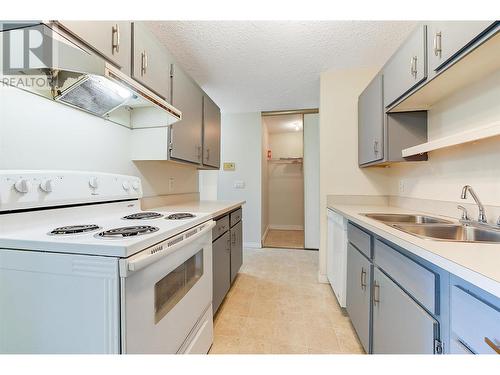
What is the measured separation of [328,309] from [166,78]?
2.31m

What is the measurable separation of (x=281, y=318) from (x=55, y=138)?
1.95 meters

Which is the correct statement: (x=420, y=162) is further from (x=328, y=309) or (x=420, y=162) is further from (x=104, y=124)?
(x=104, y=124)

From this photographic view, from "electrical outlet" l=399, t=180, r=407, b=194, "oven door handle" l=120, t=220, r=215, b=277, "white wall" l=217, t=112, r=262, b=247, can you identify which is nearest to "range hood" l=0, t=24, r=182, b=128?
"oven door handle" l=120, t=220, r=215, b=277

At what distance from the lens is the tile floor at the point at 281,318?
4.74 feet

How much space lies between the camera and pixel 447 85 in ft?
4.17

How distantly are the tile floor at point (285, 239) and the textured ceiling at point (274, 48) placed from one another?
253 cm

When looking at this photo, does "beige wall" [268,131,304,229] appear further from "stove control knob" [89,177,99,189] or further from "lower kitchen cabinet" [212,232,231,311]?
"stove control knob" [89,177,99,189]

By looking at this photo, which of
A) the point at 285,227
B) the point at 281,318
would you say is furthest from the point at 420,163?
the point at 285,227

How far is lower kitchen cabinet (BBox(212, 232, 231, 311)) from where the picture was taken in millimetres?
1675

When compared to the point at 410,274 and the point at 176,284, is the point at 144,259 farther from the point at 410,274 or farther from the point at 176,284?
the point at 410,274

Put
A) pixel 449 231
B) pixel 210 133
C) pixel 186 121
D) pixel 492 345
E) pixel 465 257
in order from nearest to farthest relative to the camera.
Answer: pixel 492 345, pixel 465 257, pixel 449 231, pixel 186 121, pixel 210 133

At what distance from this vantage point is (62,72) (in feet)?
3.24
